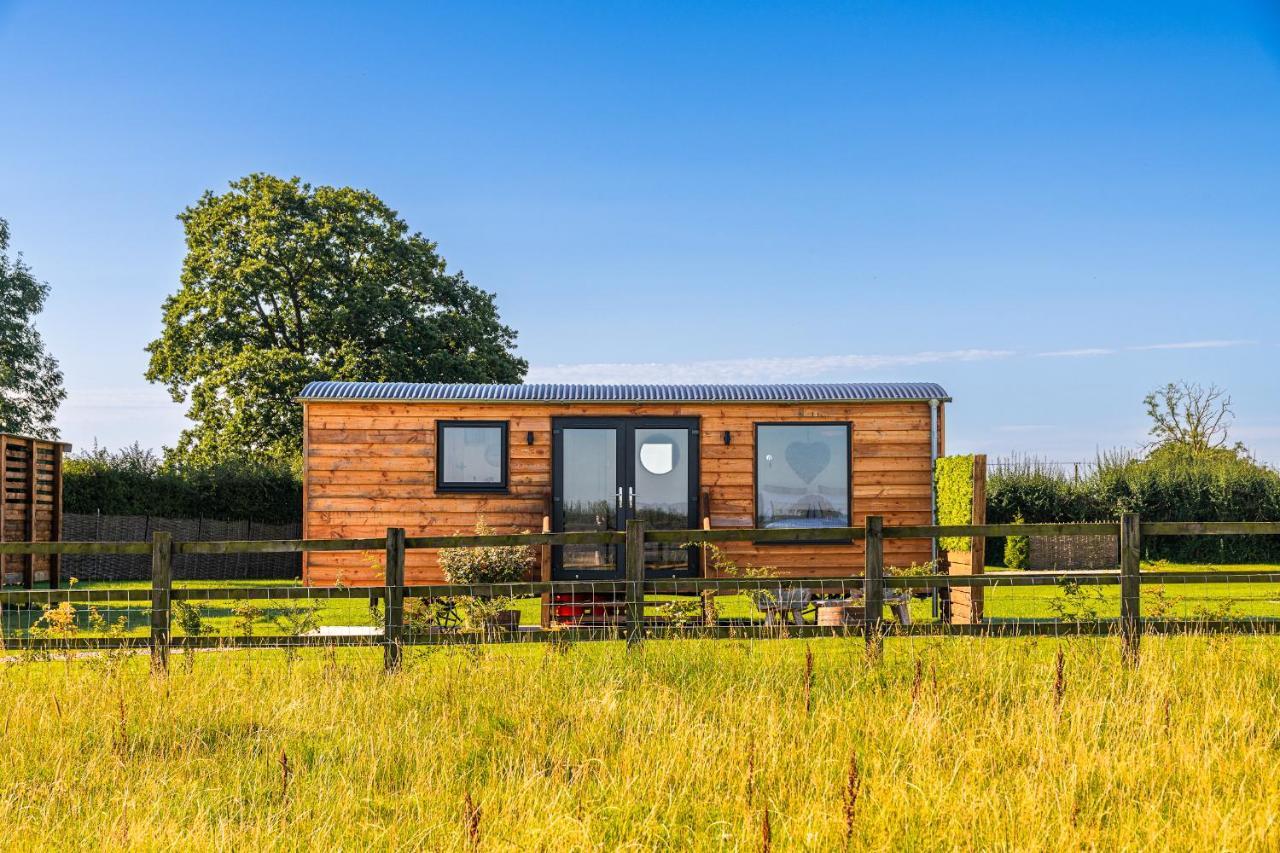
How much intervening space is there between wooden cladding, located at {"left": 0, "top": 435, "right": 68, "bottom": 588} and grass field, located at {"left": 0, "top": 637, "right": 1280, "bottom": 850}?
9.35 metres

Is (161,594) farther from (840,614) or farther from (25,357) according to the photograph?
(25,357)

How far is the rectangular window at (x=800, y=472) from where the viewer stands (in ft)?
42.2

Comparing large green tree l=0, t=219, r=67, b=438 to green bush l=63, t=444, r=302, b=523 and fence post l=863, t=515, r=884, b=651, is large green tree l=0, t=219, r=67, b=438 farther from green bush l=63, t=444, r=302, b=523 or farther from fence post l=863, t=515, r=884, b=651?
fence post l=863, t=515, r=884, b=651

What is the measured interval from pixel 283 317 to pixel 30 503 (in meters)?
11.0

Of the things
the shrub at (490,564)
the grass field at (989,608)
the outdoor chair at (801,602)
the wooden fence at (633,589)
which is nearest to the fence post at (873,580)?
the wooden fence at (633,589)

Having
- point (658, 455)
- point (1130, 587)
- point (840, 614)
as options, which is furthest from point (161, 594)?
point (658, 455)

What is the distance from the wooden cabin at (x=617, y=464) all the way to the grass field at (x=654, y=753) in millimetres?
6159

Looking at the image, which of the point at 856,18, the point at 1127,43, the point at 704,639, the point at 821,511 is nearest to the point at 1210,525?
the point at 704,639

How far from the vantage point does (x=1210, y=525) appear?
24.6ft

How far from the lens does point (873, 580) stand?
7074 millimetres

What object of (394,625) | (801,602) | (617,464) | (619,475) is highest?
(617,464)

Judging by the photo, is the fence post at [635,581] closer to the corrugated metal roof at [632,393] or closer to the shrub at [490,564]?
the shrub at [490,564]

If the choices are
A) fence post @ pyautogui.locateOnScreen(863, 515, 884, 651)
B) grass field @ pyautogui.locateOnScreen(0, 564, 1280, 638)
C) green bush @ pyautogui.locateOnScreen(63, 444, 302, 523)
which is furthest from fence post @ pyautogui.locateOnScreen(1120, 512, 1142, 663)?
green bush @ pyautogui.locateOnScreen(63, 444, 302, 523)

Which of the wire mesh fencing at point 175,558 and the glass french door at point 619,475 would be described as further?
the wire mesh fencing at point 175,558
